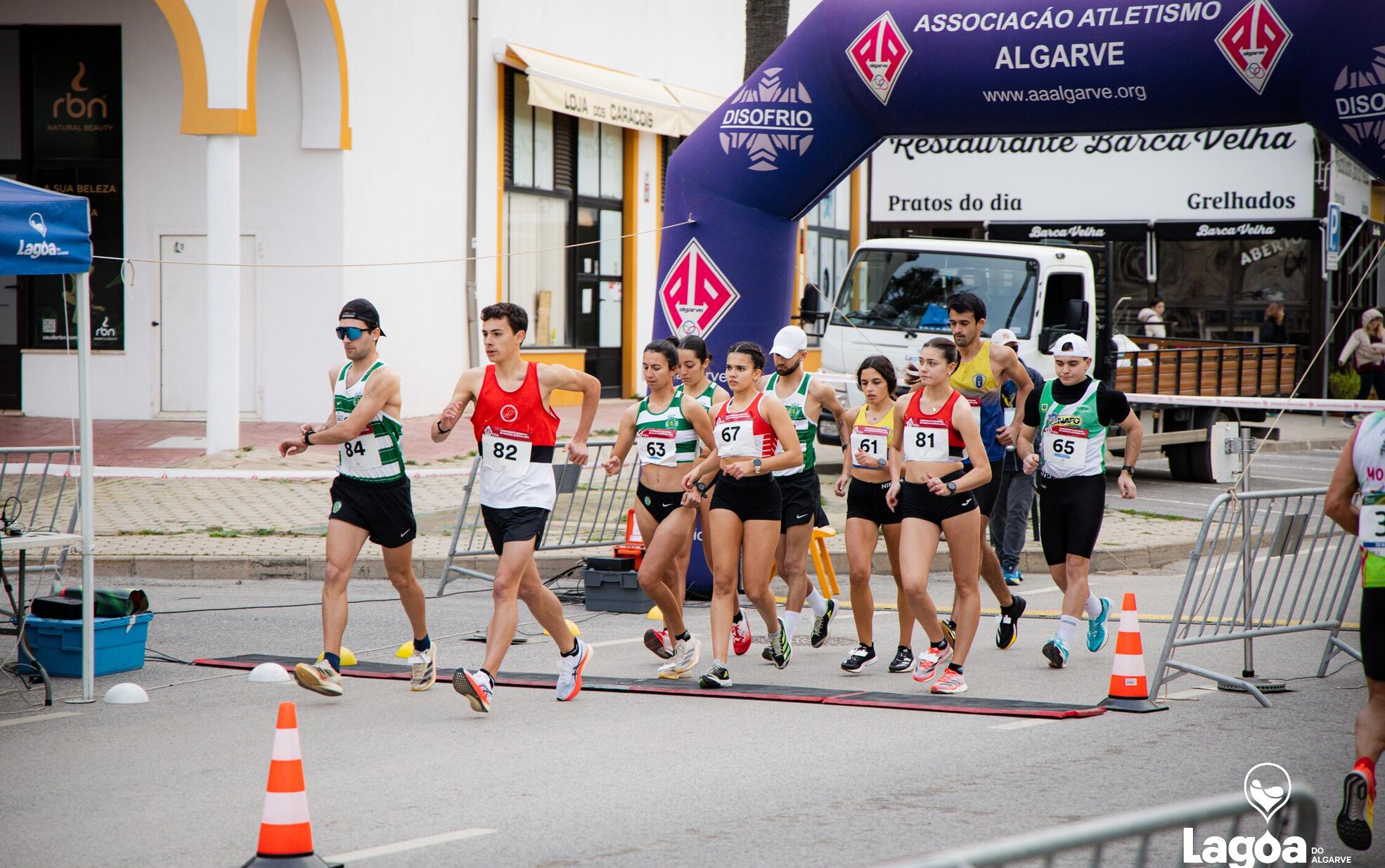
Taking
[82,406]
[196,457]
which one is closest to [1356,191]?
[196,457]

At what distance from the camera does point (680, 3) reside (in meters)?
28.9

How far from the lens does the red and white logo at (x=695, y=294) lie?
36.8 feet

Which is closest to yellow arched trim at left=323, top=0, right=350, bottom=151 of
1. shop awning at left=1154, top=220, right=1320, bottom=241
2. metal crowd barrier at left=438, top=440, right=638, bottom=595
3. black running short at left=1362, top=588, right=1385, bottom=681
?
metal crowd barrier at left=438, top=440, right=638, bottom=595

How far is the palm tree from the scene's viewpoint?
1436cm

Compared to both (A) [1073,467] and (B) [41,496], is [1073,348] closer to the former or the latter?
(A) [1073,467]

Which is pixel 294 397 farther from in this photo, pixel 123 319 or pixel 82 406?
pixel 82 406

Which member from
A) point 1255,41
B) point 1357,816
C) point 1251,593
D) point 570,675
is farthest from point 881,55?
point 1357,816

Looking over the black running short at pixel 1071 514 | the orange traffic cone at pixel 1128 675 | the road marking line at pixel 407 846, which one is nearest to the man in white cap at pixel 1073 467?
the black running short at pixel 1071 514

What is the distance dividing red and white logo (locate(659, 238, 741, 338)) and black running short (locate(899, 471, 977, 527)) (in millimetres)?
3238

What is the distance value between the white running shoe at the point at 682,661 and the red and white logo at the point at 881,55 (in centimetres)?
410

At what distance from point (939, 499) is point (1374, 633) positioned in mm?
3100

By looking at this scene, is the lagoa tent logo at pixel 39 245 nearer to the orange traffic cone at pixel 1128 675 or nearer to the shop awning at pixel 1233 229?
the orange traffic cone at pixel 1128 675

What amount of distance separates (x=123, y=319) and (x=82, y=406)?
14283mm

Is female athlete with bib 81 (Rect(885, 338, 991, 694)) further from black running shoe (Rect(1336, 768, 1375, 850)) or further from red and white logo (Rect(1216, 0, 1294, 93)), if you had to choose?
black running shoe (Rect(1336, 768, 1375, 850))
